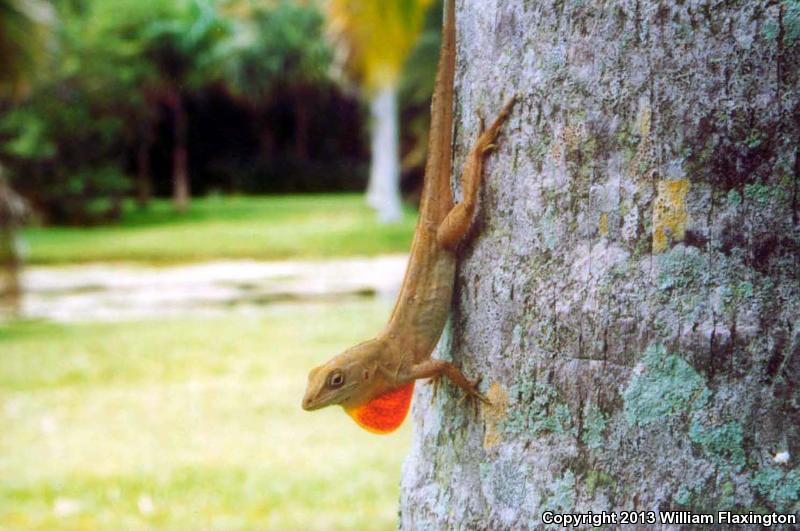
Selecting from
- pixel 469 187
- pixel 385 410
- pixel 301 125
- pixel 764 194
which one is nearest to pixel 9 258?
pixel 385 410

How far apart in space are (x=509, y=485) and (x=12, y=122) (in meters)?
21.3

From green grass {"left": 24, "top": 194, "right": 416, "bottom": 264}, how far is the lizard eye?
14910 millimetres

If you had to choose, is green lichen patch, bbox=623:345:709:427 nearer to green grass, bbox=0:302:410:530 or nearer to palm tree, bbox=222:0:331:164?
green grass, bbox=0:302:410:530

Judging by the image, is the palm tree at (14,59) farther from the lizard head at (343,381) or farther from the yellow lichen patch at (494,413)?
the yellow lichen patch at (494,413)

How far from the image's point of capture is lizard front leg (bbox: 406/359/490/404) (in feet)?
4.98

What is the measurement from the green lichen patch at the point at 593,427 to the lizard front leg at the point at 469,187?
368 mm

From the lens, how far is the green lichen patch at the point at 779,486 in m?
1.27

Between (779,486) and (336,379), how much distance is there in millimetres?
703

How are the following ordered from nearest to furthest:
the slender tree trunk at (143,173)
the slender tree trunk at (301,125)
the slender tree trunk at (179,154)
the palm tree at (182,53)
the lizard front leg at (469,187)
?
the lizard front leg at (469,187) → the palm tree at (182,53) → the slender tree trunk at (143,173) → the slender tree trunk at (179,154) → the slender tree trunk at (301,125)

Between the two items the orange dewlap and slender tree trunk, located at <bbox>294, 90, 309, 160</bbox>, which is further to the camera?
slender tree trunk, located at <bbox>294, 90, 309, 160</bbox>

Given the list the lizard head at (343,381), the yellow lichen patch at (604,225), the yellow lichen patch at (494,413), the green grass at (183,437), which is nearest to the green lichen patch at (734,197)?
the yellow lichen patch at (604,225)

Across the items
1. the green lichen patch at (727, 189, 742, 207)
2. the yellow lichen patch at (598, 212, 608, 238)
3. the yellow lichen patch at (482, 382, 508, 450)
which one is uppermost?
the green lichen patch at (727, 189, 742, 207)

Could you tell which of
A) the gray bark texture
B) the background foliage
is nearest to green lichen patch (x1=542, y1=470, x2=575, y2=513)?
the gray bark texture

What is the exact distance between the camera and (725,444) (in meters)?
1.28
